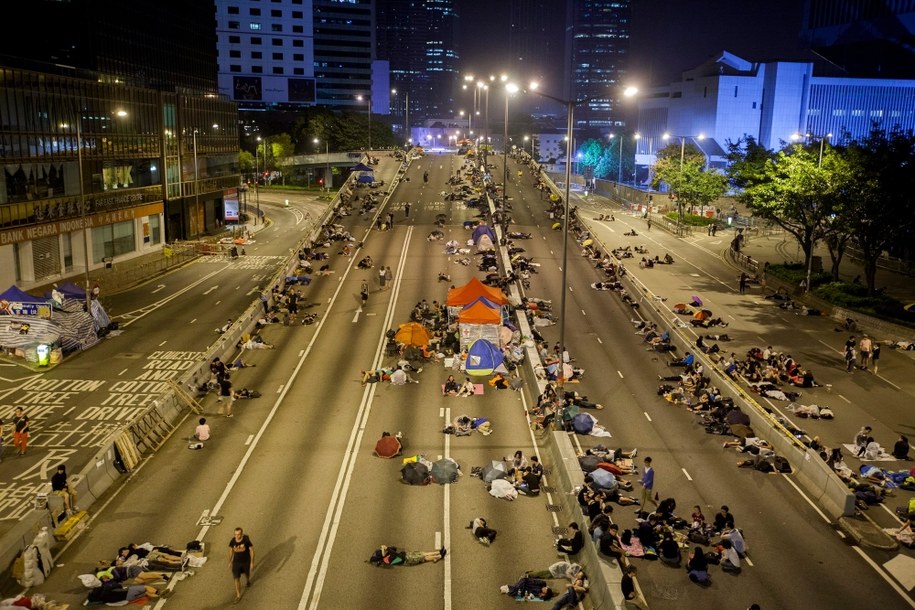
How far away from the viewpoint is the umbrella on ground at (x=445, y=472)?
2697 cm

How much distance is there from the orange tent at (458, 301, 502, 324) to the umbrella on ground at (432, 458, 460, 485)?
14.5 metres

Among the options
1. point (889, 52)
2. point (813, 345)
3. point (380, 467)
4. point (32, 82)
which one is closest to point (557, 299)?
point (813, 345)

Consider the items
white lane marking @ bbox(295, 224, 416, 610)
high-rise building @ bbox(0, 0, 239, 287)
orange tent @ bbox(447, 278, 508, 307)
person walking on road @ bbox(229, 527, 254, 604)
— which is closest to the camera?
person walking on road @ bbox(229, 527, 254, 604)

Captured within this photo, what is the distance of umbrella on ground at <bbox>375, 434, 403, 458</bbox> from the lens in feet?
94.5

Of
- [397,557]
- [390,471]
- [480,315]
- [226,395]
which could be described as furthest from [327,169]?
[397,557]

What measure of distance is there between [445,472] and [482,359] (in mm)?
11426

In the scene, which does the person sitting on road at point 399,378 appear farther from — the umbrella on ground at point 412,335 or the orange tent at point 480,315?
the orange tent at point 480,315

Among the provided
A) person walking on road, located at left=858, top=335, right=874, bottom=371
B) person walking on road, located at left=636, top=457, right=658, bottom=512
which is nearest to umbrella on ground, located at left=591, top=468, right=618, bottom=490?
person walking on road, located at left=636, top=457, right=658, bottom=512

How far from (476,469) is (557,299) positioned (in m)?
24.6

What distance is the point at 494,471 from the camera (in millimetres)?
26922

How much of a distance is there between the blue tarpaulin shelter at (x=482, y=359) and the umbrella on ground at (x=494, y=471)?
10595mm

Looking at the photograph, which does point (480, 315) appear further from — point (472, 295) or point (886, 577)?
point (886, 577)

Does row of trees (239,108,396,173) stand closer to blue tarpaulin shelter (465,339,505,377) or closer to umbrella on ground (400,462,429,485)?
blue tarpaulin shelter (465,339,505,377)

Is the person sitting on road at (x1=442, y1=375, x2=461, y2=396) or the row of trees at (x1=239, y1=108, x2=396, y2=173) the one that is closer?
the person sitting on road at (x1=442, y1=375, x2=461, y2=396)
